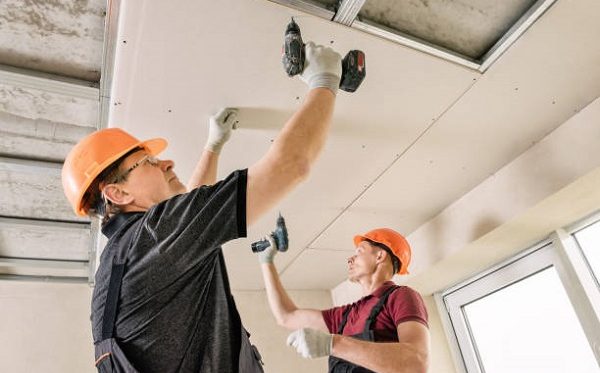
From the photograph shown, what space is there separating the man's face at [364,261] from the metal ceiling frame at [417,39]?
43.8 inches

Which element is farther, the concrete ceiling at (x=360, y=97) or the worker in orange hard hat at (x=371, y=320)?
the worker in orange hard hat at (x=371, y=320)

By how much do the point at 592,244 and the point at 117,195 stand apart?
2.37 m

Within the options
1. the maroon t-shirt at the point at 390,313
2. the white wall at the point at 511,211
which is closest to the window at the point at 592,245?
the white wall at the point at 511,211

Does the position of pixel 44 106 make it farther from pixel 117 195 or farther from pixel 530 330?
pixel 530 330

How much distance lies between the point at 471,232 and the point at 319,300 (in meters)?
1.68

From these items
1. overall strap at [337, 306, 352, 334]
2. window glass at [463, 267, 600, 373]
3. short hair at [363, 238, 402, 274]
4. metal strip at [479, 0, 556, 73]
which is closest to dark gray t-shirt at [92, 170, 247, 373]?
metal strip at [479, 0, 556, 73]

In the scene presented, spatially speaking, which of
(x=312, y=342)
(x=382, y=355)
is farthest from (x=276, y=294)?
(x=382, y=355)

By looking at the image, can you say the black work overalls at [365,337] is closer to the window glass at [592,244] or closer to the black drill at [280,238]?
the black drill at [280,238]

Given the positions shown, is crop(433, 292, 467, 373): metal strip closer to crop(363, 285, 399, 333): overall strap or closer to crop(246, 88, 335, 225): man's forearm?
crop(363, 285, 399, 333): overall strap

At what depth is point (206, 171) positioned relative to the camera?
155cm

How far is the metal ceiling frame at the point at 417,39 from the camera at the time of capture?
1173mm

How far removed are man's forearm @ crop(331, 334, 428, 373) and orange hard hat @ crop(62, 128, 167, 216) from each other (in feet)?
3.46

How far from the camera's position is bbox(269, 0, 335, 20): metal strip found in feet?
3.77

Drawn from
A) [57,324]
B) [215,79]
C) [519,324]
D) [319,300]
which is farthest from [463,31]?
[57,324]
